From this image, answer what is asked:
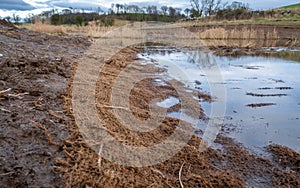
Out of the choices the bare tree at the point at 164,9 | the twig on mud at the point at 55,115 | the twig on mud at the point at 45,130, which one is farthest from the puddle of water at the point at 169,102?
the bare tree at the point at 164,9

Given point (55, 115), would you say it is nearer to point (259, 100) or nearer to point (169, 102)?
point (169, 102)

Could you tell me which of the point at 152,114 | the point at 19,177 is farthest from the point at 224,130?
the point at 19,177

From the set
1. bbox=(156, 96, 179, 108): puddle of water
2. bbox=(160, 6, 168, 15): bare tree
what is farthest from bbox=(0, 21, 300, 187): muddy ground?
bbox=(160, 6, 168, 15): bare tree

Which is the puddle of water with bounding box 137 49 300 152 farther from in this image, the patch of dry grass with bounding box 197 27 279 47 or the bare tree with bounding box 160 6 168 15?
the bare tree with bounding box 160 6 168 15

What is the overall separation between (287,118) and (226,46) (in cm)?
1172

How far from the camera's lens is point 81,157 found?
2156mm

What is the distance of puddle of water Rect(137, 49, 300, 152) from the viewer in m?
3.53

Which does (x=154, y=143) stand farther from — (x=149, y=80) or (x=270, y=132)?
(x=149, y=80)

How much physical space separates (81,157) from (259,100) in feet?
12.8

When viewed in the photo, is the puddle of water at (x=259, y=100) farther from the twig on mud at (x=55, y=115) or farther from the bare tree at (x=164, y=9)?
the bare tree at (x=164, y=9)

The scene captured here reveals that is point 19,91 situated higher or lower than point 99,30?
lower

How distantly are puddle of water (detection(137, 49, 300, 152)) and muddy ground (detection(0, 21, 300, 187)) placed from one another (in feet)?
1.26

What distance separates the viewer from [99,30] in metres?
18.3

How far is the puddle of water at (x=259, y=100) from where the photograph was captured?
11.6 ft
